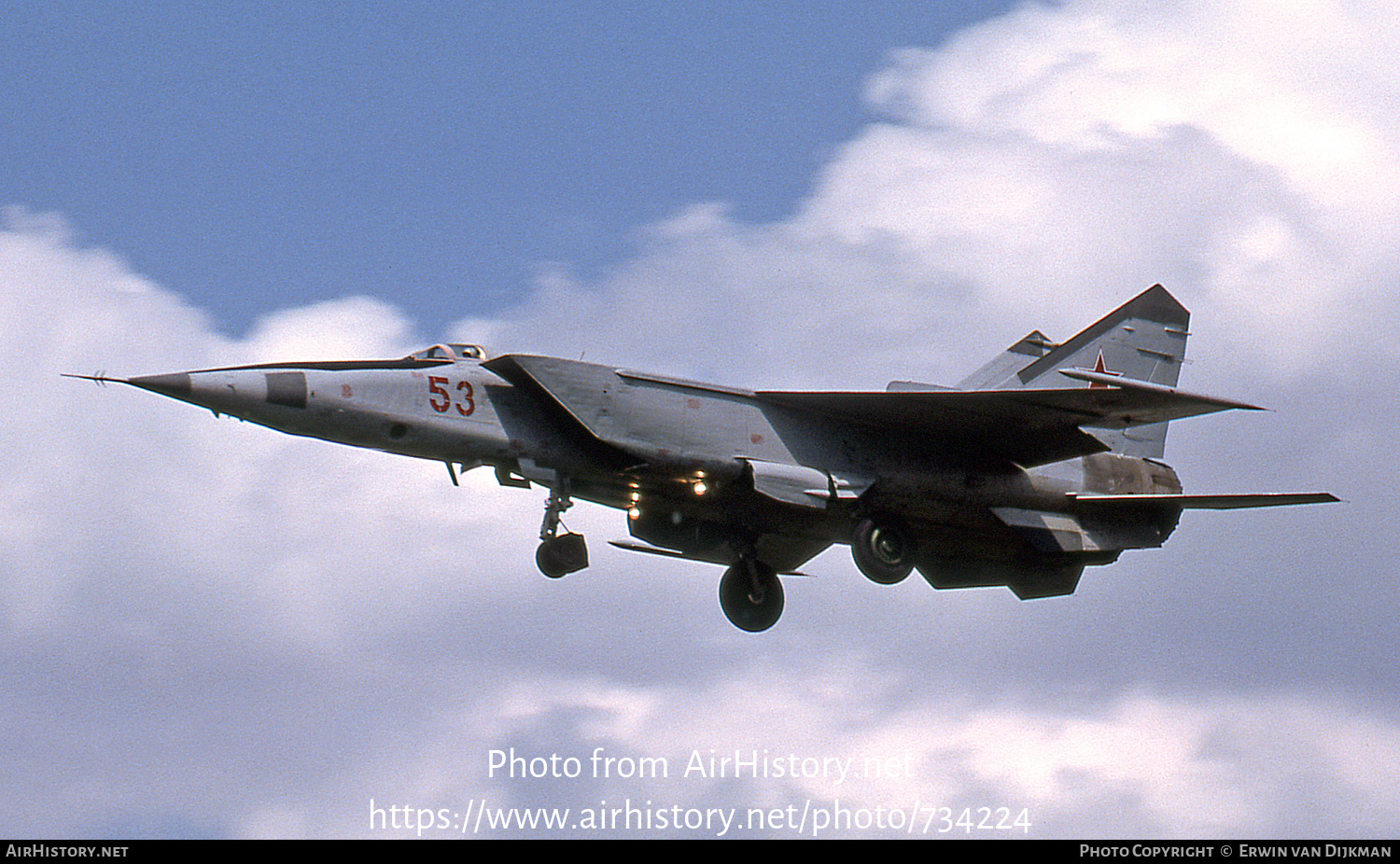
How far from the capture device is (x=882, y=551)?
21969 mm

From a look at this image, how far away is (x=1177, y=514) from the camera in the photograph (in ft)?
78.3

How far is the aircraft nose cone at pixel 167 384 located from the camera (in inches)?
731

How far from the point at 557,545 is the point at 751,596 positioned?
170 inches

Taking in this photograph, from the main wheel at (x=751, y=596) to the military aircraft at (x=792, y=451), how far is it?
0.03 m

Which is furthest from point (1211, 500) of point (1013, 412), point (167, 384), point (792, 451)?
point (167, 384)

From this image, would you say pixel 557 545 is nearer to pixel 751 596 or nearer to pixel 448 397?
pixel 448 397

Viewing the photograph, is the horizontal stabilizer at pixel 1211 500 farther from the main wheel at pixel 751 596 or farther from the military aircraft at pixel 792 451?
the main wheel at pixel 751 596

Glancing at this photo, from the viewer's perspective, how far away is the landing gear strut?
20.6 metres

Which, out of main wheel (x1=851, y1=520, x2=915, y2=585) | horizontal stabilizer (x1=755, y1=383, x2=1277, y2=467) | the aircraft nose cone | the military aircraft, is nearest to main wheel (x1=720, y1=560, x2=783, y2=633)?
the military aircraft

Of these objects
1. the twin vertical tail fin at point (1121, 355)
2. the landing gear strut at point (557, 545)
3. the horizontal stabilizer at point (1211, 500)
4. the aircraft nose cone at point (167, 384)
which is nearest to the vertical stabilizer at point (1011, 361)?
the twin vertical tail fin at point (1121, 355)

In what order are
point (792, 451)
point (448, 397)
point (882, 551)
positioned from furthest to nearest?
point (882, 551) < point (792, 451) < point (448, 397)

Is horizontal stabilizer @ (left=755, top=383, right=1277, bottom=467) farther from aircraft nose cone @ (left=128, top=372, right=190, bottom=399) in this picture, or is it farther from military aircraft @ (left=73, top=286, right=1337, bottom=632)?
aircraft nose cone @ (left=128, top=372, right=190, bottom=399)

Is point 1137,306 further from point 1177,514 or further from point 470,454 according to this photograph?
point 470,454
